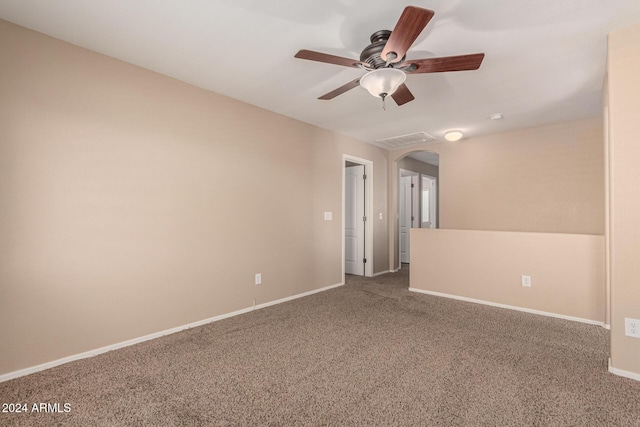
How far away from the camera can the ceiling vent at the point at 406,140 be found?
4855 mm

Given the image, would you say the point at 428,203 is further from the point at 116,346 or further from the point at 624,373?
the point at 116,346

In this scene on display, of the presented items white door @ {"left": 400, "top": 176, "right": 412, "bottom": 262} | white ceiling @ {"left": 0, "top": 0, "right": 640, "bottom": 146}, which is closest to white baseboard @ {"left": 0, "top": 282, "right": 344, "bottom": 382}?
white ceiling @ {"left": 0, "top": 0, "right": 640, "bottom": 146}

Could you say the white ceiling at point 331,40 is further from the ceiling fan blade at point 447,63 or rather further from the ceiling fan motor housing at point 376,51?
the ceiling fan blade at point 447,63

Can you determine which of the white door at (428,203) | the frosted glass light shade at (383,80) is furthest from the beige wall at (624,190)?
the white door at (428,203)

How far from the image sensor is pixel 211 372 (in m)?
2.18

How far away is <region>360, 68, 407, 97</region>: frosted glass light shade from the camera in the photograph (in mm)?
1981

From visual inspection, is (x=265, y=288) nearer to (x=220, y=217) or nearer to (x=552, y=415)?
(x=220, y=217)

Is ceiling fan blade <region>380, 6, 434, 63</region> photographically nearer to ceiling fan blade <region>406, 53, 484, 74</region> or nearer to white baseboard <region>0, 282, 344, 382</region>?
ceiling fan blade <region>406, 53, 484, 74</region>

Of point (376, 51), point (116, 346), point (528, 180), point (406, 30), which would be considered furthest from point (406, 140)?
point (116, 346)

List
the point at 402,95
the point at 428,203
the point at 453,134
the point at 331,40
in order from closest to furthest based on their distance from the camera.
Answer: the point at 331,40 < the point at 402,95 < the point at 453,134 < the point at 428,203

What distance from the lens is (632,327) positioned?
2.08 meters

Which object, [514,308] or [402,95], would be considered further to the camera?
[514,308]

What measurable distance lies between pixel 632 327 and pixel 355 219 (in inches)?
154

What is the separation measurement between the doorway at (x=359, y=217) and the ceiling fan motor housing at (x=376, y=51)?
332 cm
